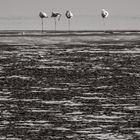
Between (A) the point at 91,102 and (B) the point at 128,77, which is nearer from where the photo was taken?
(A) the point at 91,102

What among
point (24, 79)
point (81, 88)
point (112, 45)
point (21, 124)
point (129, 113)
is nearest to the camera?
point (21, 124)

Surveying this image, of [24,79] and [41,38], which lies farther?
[41,38]

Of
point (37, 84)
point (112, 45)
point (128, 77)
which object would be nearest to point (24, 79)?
point (37, 84)

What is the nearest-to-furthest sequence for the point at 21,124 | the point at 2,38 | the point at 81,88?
the point at 21,124 → the point at 81,88 → the point at 2,38

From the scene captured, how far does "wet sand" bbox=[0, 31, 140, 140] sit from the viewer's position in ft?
43.1

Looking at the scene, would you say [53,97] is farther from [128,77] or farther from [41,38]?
[41,38]

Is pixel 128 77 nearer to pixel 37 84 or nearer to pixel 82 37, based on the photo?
pixel 37 84

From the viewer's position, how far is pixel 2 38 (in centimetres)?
3747

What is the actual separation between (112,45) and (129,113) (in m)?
17.5

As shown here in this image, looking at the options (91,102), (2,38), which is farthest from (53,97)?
(2,38)

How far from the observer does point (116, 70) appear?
22.0 m

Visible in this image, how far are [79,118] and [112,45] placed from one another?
18.0 metres

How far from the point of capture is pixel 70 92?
1747cm

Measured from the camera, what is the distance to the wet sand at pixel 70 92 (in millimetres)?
13148
